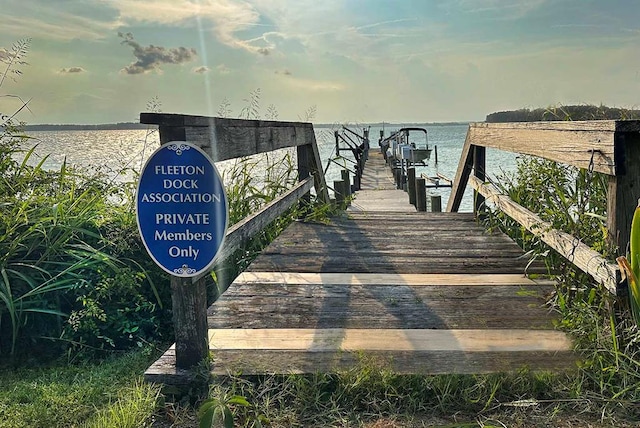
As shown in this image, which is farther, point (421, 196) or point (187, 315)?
point (421, 196)

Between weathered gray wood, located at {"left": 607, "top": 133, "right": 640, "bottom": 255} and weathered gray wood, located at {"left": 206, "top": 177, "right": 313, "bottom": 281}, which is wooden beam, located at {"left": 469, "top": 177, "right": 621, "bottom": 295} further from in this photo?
weathered gray wood, located at {"left": 206, "top": 177, "right": 313, "bottom": 281}

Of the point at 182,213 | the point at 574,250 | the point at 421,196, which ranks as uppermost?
the point at 182,213

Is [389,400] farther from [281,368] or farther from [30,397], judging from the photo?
[30,397]

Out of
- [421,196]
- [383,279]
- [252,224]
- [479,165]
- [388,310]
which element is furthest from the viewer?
[421,196]

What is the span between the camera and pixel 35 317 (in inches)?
92.3

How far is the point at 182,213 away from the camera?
1.68 meters

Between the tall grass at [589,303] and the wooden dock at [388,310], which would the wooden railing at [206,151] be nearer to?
the wooden dock at [388,310]

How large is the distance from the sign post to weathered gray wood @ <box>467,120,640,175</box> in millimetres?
1484

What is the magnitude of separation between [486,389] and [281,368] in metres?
0.75

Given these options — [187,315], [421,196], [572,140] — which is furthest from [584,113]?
[421,196]

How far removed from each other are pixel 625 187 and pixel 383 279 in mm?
1434

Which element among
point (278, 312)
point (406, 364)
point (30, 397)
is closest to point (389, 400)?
point (406, 364)

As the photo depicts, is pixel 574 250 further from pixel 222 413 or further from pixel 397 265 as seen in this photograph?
pixel 222 413

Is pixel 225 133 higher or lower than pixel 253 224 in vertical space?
higher
